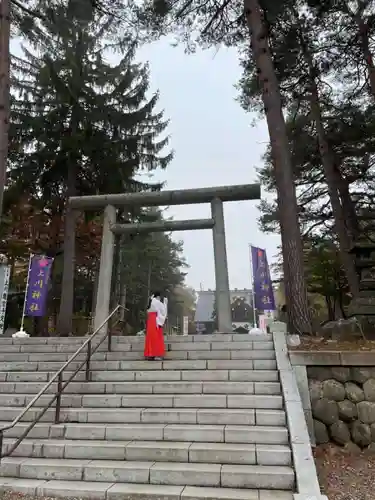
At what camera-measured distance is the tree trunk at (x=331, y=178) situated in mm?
11195

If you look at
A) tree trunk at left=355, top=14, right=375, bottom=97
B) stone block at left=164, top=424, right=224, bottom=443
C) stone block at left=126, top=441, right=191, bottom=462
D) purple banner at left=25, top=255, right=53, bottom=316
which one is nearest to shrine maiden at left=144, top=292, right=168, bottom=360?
stone block at left=164, top=424, right=224, bottom=443

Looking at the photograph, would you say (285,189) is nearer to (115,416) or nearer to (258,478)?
(115,416)

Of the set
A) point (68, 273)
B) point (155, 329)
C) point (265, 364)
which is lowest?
point (265, 364)

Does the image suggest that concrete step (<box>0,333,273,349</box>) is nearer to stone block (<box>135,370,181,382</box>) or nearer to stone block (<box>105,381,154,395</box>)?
stone block (<box>135,370,181,382</box>)

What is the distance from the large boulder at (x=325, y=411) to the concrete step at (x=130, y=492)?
1.91m

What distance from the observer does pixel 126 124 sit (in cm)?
1416

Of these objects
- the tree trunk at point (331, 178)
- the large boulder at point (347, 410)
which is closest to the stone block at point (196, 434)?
the large boulder at point (347, 410)

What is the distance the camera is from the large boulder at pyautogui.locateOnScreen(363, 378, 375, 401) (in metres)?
5.35

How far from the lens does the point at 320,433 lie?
17.3 ft

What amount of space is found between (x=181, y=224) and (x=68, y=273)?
19.4 feet

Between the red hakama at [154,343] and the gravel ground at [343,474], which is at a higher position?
the red hakama at [154,343]

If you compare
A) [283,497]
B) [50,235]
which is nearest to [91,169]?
[50,235]

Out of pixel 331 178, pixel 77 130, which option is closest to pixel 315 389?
pixel 331 178

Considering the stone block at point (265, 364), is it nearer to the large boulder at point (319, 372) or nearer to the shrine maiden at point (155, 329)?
the large boulder at point (319, 372)
